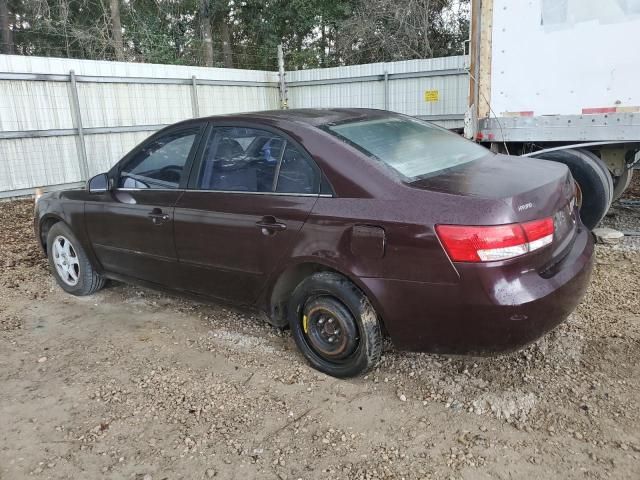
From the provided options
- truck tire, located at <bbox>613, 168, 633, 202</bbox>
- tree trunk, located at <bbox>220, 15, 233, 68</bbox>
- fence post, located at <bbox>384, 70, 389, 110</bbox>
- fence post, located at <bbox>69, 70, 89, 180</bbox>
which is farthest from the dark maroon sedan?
tree trunk, located at <bbox>220, 15, 233, 68</bbox>

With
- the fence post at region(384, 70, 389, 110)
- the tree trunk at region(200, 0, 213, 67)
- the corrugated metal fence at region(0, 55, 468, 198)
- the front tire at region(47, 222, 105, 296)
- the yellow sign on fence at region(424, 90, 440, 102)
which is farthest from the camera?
the tree trunk at region(200, 0, 213, 67)

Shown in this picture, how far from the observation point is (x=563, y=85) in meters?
5.24

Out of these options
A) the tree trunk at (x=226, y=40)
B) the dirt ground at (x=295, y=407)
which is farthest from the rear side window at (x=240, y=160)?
the tree trunk at (x=226, y=40)

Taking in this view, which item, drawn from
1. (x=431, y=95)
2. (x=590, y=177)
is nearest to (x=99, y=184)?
(x=590, y=177)

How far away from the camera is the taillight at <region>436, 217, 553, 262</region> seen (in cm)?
258

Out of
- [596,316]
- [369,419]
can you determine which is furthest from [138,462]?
[596,316]

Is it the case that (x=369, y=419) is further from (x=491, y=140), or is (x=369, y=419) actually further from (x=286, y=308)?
(x=491, y=140)

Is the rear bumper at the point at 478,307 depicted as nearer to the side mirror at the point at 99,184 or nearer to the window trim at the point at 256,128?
the window trim at the point at 256,128

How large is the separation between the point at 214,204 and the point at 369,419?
1684 mm

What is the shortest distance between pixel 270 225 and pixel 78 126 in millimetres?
8415

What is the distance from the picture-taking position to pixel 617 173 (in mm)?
5891

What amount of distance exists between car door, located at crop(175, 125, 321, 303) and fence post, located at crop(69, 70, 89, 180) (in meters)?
7.55

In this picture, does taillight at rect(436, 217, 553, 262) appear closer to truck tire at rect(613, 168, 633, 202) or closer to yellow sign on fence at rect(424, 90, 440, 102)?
truck tire at rect(613, 168, 633, 202)

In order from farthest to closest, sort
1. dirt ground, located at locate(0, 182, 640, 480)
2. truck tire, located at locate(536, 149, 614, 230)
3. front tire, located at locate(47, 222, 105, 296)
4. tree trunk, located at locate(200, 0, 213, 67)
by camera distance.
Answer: tree trunk, located at locate(200, 0, 213, 67)
truck tire, located at locate(536, 149, 614, 230)
front tire, located at locate(47, 222, 105, 296)
dirt ground, located at locate(0, 182, 640, 480)
